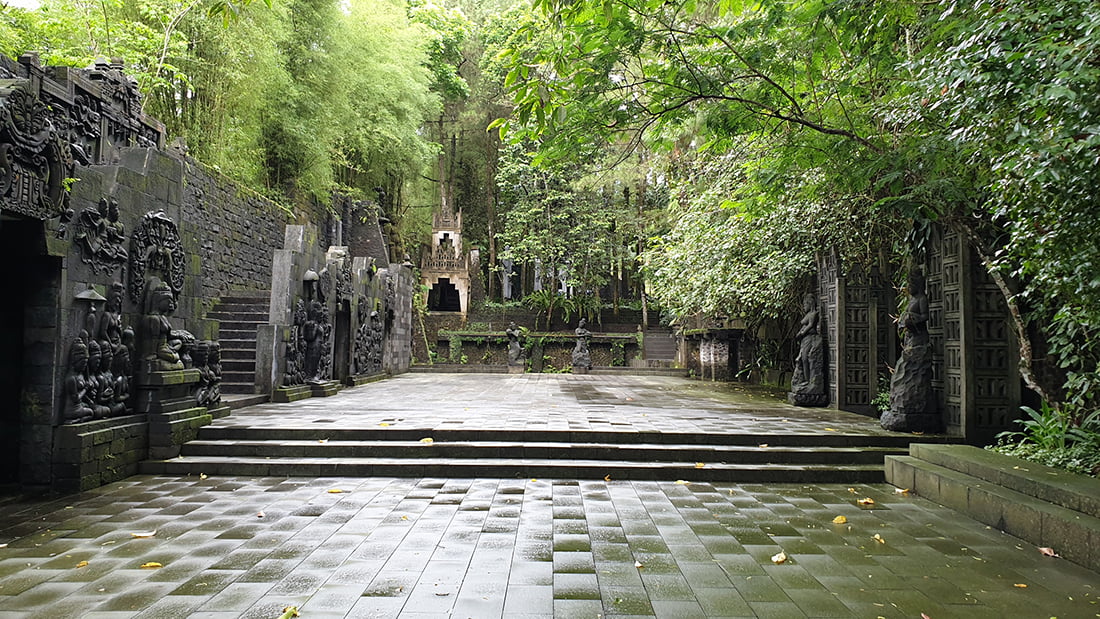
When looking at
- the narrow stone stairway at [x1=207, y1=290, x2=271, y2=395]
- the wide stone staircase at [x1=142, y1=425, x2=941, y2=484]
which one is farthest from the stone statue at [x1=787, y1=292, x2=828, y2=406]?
the narrow stone stairway at [x1=207, y1=290, x2=271, y2=395]

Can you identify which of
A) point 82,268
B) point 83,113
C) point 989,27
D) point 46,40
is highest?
point 46,40

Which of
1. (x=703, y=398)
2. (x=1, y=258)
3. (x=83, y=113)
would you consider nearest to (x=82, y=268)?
(x=1, y=258)

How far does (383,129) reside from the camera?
17.8 m

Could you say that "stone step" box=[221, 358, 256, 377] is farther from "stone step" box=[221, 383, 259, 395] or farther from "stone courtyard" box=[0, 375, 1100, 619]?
"stone courtyard" box=[0, 375, 1100, 619]

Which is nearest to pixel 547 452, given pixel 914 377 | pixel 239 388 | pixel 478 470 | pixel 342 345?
pixel 478 470

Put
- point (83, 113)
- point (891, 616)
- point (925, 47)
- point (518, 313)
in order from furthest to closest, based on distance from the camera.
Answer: point (518, 313) → point (83, 113) → point (925, 47) → point (891, 616)

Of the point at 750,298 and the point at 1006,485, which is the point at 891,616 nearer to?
the point at 1006,485

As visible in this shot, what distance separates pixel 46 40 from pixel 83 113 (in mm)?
2179

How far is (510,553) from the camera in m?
3.31

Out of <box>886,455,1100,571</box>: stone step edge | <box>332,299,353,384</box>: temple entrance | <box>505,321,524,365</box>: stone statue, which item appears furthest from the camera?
<box>505,321,524,365</box>: stone statue

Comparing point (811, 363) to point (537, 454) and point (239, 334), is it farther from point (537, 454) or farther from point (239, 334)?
point (239, 334)

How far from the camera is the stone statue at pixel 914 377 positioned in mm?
6371

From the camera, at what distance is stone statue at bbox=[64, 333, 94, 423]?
14.6 ft

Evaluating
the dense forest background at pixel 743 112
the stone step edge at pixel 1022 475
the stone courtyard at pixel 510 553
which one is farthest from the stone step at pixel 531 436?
the dense forest background at pixel 743 112
